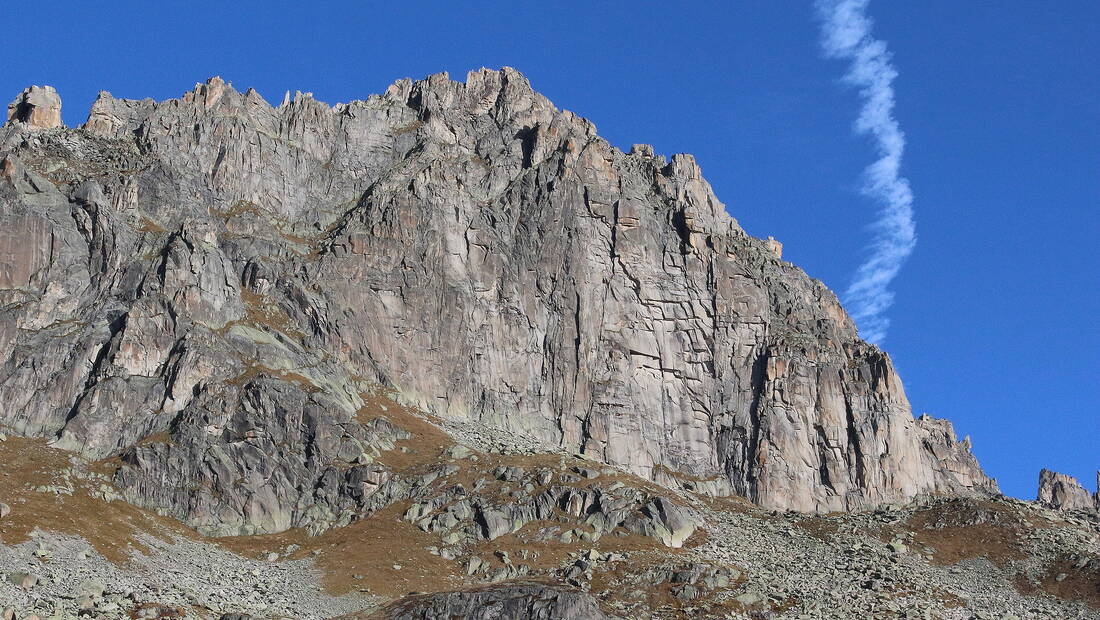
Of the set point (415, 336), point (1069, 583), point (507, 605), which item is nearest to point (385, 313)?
point (415, 336)

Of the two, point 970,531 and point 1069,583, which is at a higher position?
point 970,531

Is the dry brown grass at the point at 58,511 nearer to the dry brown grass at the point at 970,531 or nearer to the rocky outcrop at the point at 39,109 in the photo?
the rocky outcrop at the point at 39,109

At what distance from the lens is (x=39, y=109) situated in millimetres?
173250

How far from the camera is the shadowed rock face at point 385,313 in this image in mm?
130500

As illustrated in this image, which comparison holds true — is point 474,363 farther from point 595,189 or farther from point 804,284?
point 804,284

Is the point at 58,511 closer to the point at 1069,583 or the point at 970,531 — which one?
the point at 970,531

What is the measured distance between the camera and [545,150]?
186000mm

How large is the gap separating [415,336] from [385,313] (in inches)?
209

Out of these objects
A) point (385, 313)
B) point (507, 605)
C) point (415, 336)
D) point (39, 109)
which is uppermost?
point (39, 109)

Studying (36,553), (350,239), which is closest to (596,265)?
(350,239)

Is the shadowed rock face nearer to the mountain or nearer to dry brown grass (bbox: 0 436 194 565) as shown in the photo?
the mountain

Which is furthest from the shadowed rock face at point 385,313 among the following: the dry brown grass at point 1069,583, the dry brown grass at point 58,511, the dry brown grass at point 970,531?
the dry brown grass at point 1069,583

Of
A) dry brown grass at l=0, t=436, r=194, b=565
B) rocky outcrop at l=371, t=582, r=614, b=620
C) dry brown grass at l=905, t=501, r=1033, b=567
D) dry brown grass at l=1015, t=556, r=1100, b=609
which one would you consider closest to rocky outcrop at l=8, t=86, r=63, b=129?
dry brown grass at l=0, t=436, r=194, b=565

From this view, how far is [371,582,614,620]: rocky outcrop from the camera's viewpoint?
8950 cm
